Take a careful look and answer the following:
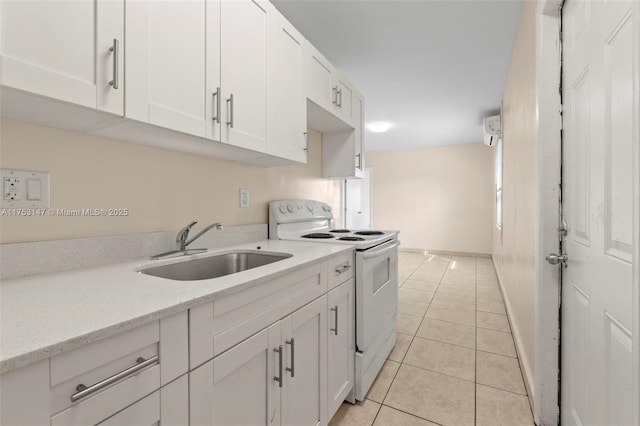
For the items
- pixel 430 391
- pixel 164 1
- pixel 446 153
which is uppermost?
pixel 446 153

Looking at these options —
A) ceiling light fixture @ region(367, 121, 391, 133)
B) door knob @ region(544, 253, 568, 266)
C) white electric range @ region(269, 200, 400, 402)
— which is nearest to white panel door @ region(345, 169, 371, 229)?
ceiling light fixture @ region(367, 121, 391, 133)

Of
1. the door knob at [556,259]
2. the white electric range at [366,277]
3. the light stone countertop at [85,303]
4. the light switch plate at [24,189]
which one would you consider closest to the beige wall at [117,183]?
the light switch plate at [24,189]

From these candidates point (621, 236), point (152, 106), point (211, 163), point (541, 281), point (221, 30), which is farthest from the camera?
point (211, 163)

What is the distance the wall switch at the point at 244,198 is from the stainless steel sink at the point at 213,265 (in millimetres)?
426

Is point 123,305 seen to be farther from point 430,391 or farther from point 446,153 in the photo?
point 446,153

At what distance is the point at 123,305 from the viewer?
2.20 ft

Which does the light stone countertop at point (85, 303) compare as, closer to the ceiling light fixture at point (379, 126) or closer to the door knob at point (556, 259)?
the door knob at point (556, 259)

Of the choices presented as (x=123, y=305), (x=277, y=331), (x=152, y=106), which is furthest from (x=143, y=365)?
(x=152, y=106)

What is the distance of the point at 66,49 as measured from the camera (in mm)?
810

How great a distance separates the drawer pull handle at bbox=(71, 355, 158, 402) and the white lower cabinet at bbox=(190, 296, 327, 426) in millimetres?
145

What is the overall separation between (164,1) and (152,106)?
0.41 metres

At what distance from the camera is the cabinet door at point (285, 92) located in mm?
1566

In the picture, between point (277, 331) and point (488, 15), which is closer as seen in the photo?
point (277, 331)

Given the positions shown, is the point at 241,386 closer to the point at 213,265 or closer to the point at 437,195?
the point at 213,265
